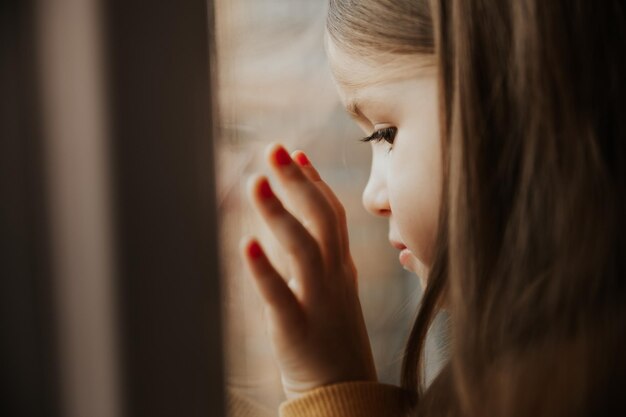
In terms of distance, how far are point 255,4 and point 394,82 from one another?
18 cm

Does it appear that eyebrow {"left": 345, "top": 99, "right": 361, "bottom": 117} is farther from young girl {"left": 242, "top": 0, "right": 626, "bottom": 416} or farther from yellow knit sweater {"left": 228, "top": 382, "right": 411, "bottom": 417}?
yellow knit sweater {"left": 228, "top": 382, "right": 411, "bottom": 417}

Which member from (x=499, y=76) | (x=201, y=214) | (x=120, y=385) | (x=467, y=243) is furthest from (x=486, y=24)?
(x=120, y=385)

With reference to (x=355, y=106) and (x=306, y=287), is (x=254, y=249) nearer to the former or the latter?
(x=306, y=287)

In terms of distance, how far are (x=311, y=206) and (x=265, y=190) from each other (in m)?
0.05

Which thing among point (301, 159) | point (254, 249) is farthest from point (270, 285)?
point (301, 159)

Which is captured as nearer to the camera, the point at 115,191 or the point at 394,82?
the point at 115,191

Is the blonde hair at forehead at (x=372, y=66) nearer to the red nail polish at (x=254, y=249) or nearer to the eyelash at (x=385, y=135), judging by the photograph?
the eyelash at (x=385, y=135)

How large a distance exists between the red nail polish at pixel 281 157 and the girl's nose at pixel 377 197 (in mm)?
138

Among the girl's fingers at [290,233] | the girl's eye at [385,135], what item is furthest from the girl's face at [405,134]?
the girl's fingers at [290,233]

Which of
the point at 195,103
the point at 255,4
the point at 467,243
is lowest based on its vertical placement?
the point at 467,243

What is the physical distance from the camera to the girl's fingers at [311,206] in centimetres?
60

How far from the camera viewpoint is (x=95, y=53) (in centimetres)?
41

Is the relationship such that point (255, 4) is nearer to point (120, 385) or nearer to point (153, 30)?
point (153, 30)

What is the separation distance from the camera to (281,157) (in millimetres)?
593
